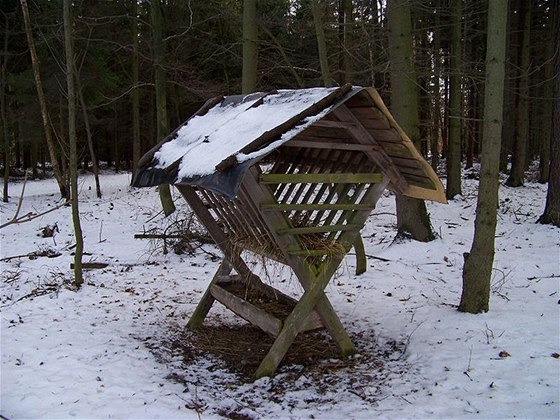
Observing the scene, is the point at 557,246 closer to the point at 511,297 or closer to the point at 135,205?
the point at 511,297

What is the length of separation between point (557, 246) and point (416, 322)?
476 cm

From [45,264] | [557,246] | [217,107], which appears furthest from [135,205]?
[557,246]

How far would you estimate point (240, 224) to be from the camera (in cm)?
525

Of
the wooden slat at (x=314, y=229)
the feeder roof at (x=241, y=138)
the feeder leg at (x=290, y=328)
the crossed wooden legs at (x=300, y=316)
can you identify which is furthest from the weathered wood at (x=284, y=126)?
the feeder leg at (x=290, y=328)

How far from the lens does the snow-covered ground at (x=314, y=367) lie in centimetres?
379

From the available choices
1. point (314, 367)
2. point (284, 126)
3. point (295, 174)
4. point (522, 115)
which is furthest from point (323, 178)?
point (522, 115)

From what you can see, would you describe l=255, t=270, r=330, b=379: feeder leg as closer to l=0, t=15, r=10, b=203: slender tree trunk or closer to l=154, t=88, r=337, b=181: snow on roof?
l=154, t=88, r=337, b=181: snow on roof

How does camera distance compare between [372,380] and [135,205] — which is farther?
[135,205]

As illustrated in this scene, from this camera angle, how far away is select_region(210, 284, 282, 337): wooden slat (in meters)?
4.68

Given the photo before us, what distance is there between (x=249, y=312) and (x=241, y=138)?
197 centimetres

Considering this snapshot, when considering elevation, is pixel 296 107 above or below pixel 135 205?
above

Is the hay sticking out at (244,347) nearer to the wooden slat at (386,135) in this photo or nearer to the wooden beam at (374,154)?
the wooden beam at (374,154)

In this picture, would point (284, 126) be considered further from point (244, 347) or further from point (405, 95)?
point (405, 95)

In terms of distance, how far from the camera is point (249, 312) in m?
5.08
